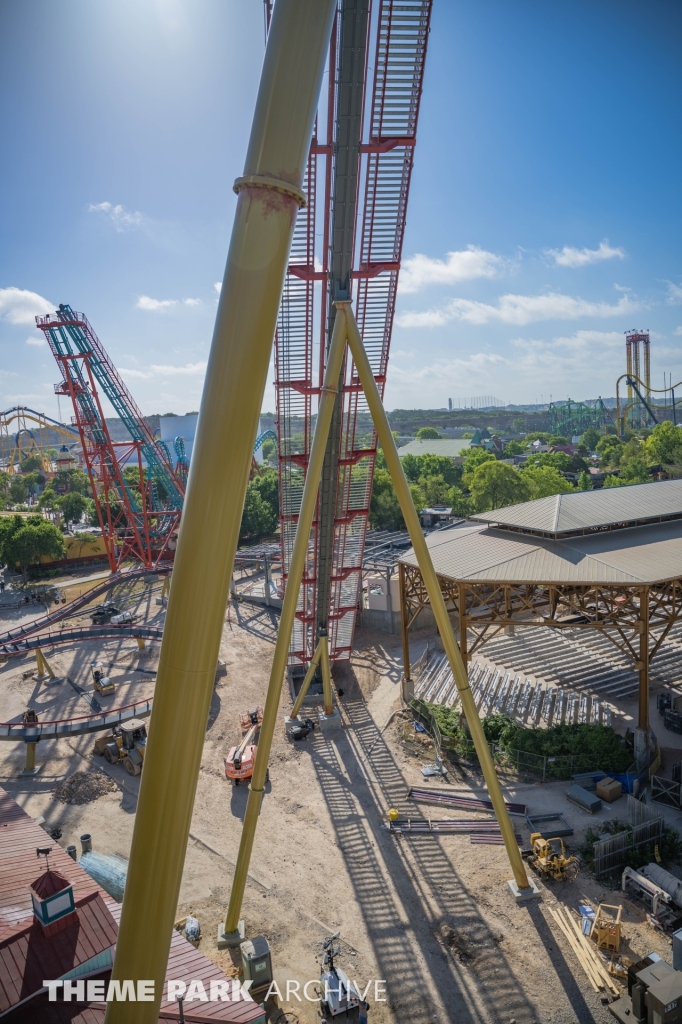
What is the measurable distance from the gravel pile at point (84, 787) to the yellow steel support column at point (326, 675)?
7.55m

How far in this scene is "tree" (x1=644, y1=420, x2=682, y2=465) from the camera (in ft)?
232

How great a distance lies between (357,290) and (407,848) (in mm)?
13782

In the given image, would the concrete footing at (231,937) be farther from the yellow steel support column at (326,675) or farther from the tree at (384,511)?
the tree at (384,511)

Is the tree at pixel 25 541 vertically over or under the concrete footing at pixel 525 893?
over

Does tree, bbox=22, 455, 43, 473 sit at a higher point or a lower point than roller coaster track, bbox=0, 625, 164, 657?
higher

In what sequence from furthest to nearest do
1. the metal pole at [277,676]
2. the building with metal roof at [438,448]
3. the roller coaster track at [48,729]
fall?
the building with metal roof at [438,448]
the roller coaster track at [48,729]
the metal pole at [277,676]

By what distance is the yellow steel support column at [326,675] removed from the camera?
22969 millimetres

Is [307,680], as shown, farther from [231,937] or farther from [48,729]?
[231,937]

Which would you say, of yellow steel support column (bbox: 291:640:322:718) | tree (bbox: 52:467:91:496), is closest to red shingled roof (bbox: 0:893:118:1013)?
yellow steel support column (bbox: 291:640:322:718)

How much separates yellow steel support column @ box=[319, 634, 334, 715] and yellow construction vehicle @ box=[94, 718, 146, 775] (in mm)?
6389

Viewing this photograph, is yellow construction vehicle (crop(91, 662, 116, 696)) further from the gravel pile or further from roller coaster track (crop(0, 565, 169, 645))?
the gravel pile

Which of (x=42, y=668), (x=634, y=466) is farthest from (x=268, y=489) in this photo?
(x=634, y=466)

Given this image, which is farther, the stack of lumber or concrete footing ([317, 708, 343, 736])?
concrete footing ([317, 708, 343, 736])

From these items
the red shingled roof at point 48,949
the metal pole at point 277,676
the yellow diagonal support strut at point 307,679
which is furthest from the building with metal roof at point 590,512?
the red shingled roof at point 48,949
